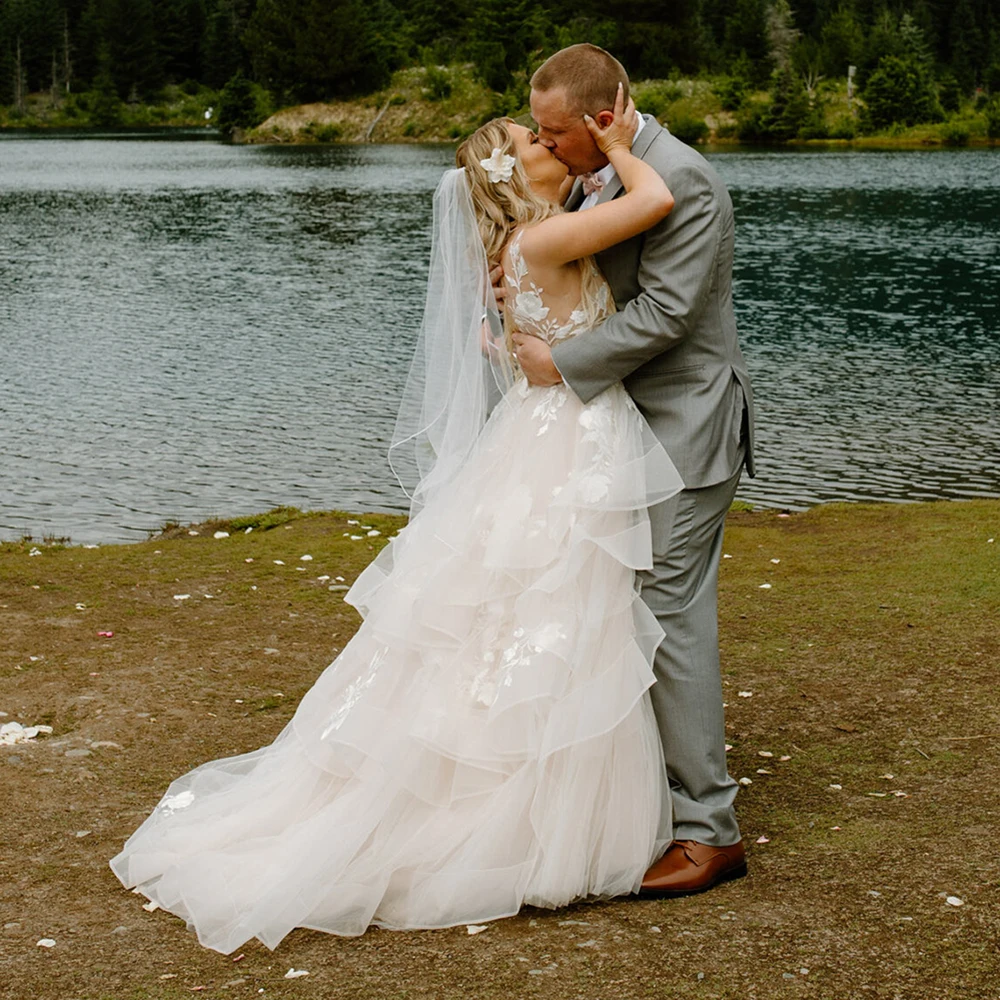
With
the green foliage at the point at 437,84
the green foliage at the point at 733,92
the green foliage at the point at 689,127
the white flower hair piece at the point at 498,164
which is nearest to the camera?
the white flower hair piece at the point at 498,164

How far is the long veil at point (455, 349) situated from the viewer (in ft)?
14.5

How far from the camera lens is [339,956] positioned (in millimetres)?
3885

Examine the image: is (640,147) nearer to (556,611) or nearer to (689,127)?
(556,611)

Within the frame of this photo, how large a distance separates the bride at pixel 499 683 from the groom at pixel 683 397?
0.07 m

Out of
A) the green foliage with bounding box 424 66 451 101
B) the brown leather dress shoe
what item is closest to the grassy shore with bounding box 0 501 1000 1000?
the brown leather dress shoe

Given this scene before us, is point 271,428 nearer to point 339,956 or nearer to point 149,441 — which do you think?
point 149,441

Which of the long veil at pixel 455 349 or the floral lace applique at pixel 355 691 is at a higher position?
the long veil at pixel 455 349

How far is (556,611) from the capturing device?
4152 millimetres

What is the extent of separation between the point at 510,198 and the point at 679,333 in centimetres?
69

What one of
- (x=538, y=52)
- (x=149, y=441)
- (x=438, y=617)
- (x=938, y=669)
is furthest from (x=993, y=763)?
(x=538, y=52)

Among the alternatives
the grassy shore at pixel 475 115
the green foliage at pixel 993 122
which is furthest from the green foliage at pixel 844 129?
the green foliage at pixel 993 122

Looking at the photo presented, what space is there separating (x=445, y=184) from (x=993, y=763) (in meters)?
3.01

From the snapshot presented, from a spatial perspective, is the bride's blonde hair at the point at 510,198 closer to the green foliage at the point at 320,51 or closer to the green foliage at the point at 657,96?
the green foliage at the point at 657,96

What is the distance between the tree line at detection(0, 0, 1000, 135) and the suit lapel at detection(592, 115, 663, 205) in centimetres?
8916
